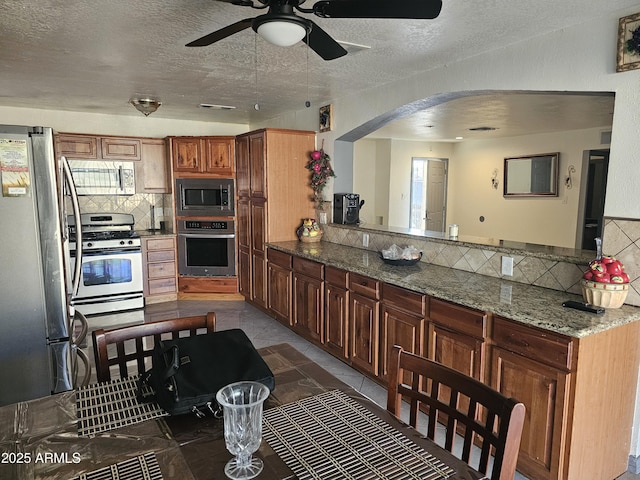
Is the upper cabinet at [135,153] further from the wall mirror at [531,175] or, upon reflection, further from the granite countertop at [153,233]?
the wall mirror at [531,175]

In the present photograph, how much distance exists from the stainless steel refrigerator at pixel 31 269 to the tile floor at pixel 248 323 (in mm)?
1585

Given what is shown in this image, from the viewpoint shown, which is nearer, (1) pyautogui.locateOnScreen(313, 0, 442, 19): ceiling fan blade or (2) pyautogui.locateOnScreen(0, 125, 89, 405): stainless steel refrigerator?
(1) pyautogui.locateOnScreen(313, 0, 442, 19): ceiling fan blade

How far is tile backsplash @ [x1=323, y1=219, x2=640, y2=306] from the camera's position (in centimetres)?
212

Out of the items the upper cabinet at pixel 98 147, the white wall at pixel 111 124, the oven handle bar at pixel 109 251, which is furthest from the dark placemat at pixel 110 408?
the white wall at pixel 111 124

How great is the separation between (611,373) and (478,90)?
1908mm

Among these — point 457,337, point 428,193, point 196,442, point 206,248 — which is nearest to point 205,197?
point 206,248

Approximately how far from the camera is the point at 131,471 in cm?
98

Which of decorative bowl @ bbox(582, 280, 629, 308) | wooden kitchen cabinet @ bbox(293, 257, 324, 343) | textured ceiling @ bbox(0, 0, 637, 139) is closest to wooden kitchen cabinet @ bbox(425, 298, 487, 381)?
decorative bowl @ bbox(582, 280, 629, 308)

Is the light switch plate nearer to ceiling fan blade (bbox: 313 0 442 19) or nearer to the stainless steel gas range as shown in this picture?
ceiling fan blade (bbox: 313 0 442 19)

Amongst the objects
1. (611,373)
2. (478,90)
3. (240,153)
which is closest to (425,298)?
(611,373)

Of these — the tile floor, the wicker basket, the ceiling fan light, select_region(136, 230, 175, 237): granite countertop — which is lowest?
the tile floor

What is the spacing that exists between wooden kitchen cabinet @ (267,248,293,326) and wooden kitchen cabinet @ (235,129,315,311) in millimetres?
139

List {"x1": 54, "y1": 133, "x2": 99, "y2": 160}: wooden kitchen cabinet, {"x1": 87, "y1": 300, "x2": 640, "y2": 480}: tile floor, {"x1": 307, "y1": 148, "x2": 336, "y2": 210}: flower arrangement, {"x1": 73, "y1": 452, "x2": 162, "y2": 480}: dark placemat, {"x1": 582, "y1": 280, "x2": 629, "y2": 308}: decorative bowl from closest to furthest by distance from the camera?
{"x1": 73, "y1": 452, "x2": 162, "y2": 480}: dark placemat, {"x1": 582, "y1": 280, "x2": 629, "y2": 308}: decorative bowl, {"x1": 87, "y1": 300, "x2": 640, "y2": 480}: tile floor, {"x1": 307, "y1": 148, "x2": 336, "y2": 210}: flower arrangement, {"x1": 54, "y1": 133, "x2": 99, "y2": 160}: wooden kitchen cabinet

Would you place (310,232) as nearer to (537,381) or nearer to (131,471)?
(537,381)
